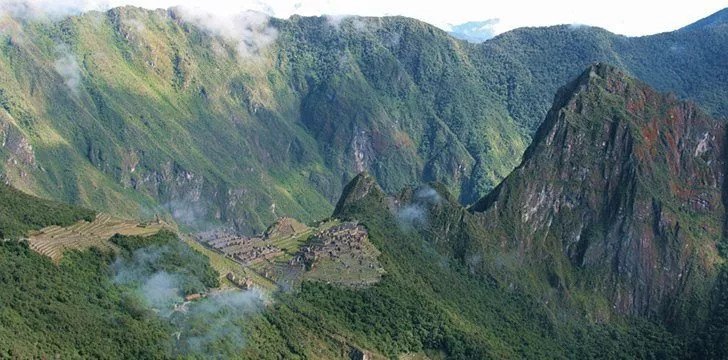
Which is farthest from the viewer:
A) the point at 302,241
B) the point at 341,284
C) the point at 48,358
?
the point at 302,241

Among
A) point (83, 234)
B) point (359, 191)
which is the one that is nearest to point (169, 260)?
point (83, 234)

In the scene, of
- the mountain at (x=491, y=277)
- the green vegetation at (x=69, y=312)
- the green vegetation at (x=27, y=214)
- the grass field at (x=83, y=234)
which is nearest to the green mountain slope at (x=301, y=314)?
the green vegetation at (x=69, y=312)

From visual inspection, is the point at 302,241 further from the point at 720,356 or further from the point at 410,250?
the point at 720,356

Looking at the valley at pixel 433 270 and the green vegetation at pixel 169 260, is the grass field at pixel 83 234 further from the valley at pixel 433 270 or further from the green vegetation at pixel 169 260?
the green vegetation at pixel 169 260

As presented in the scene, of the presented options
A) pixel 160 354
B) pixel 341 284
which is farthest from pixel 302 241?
pixel 160 354

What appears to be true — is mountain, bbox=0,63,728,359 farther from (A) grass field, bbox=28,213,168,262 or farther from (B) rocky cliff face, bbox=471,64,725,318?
(A) grass field, bbox=28,213,168,262

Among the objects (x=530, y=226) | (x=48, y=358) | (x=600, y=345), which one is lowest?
(x=600, y=345)

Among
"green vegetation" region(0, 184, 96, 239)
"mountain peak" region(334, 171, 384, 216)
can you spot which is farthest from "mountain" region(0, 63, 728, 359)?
"green vegetation" region(0, 184, 96, 239)
